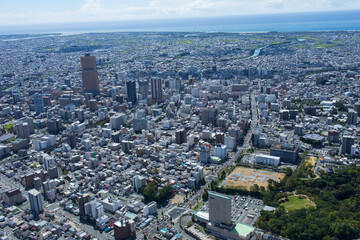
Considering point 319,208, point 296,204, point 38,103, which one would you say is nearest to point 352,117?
point 296,204

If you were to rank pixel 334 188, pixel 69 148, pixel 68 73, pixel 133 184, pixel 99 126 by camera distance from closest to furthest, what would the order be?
pixel 334 188 → pixel 133 184 → pixel 69 148 → pixel 99 126 → pixel 68 73

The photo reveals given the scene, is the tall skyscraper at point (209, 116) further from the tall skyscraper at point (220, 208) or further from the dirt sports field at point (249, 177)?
the tall skyscraper at point (220, 208)

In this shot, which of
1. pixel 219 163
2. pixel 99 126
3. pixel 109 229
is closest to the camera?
pixel 109 229

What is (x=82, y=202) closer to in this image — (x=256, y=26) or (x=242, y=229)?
(x=242, y=229)

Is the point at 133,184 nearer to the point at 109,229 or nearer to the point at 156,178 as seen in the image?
the point at 156,178

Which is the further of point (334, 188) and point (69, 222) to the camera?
point (334, 188)

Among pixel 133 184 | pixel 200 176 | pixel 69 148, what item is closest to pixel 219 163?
pixel 200 176

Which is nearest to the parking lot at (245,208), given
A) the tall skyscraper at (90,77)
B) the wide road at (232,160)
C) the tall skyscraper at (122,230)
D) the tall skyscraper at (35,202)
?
the wide road at (232,160)
